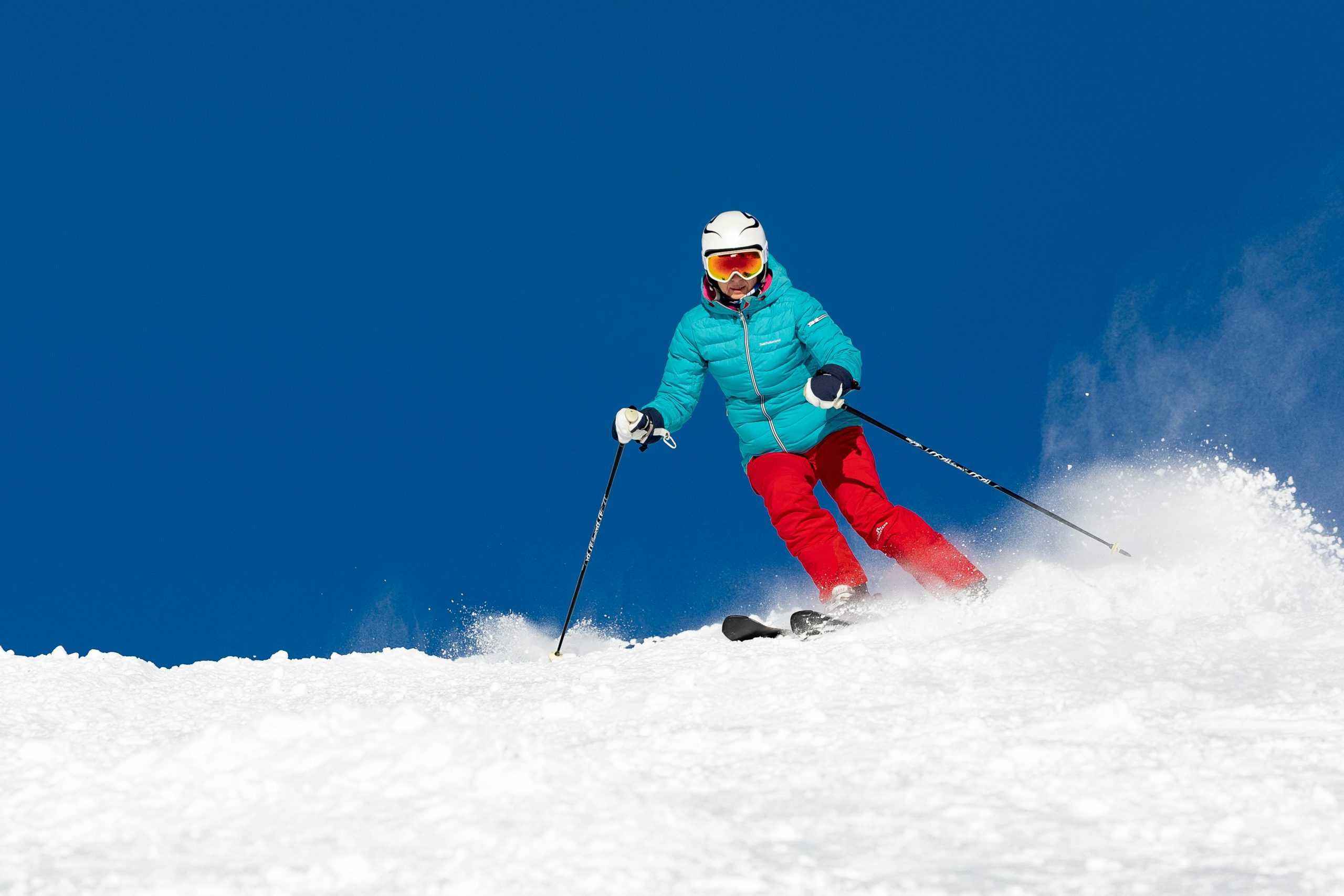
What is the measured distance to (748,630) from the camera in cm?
565

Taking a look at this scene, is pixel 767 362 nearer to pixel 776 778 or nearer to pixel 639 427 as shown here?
pixel 639 427

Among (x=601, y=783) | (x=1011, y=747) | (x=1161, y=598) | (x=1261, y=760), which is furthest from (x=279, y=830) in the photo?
(x=1161, y=598)

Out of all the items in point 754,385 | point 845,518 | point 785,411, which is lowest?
point 845,518

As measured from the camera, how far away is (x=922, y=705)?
367cm

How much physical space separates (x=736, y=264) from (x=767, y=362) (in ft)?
1.80

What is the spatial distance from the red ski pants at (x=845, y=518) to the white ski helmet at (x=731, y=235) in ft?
Answer: 3.71

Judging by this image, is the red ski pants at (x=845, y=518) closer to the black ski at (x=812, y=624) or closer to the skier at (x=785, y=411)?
the skier at (x=785, y=411)

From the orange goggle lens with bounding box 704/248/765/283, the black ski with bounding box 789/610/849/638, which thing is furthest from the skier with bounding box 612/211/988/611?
the black ski with bounding box 789/610/849/638

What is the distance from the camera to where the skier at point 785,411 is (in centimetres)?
607

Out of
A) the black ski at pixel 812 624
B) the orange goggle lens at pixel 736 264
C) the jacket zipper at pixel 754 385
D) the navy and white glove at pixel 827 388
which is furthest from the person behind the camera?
the jacket zipper at pixel 754 385

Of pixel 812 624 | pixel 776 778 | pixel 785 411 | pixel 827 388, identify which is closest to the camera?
pixel 776 778

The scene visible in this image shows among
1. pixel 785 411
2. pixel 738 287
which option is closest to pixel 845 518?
pixel 785 411

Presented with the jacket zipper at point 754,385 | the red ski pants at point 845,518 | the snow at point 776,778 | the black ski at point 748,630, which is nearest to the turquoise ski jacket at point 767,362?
the jacket zipper at point 754,385

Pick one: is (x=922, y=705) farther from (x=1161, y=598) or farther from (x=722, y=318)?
(x=722, y=318)
